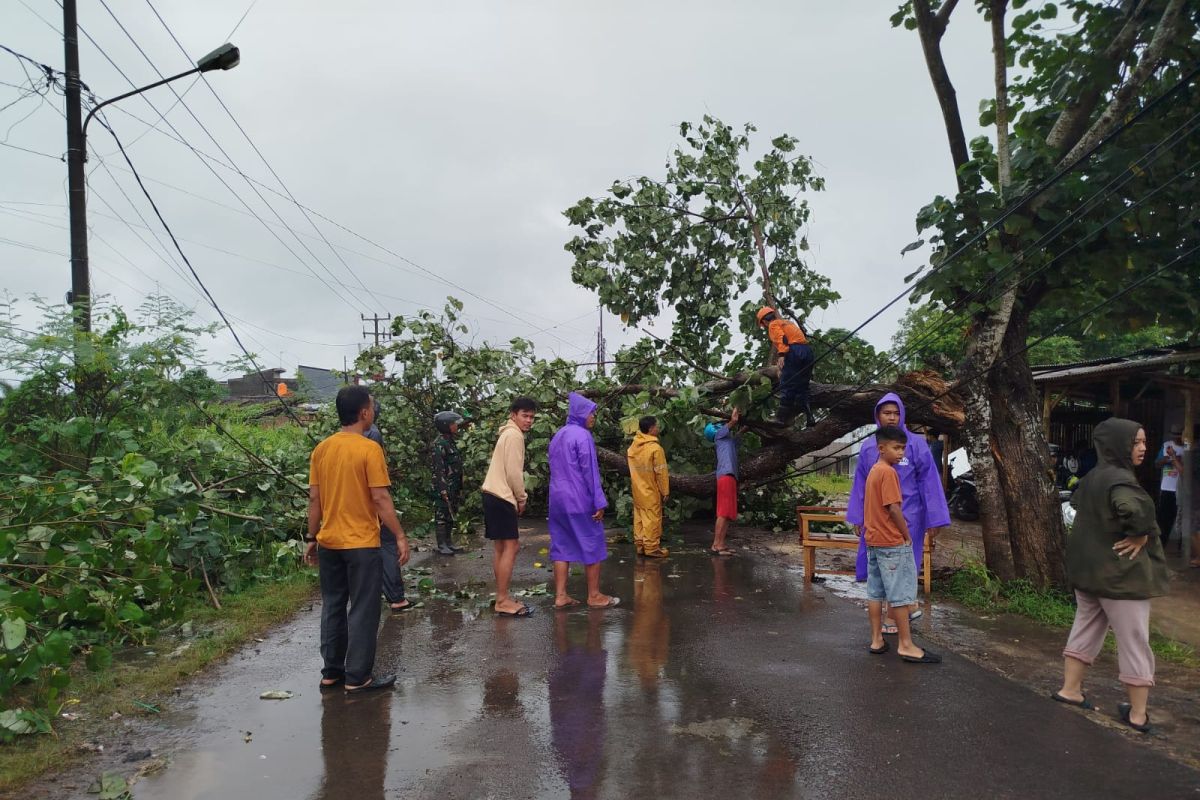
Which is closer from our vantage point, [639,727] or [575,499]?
[639,727]

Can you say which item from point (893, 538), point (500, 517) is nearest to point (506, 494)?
point (500, 517)

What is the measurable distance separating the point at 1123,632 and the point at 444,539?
739 cm

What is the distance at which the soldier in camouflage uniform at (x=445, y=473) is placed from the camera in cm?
950

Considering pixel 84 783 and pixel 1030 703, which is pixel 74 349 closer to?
pixel 84 783

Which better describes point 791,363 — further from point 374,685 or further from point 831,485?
point 831,485

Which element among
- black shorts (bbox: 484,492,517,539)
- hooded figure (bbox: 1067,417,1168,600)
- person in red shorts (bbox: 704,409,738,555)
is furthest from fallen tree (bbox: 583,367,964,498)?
black shorts (bbox: 484,492,517,539)

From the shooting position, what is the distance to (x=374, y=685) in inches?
192

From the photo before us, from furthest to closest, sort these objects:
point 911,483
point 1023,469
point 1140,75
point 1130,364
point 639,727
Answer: point 1130,364 → point 1023,469 → point 1140,75 → point 911,483 → point 639,727

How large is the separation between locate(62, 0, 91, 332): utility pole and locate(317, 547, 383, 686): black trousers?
21.3ft

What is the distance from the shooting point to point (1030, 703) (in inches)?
181

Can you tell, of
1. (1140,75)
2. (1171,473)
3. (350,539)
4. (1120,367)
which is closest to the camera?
(350,539)

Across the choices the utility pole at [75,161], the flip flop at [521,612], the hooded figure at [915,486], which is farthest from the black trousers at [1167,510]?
the utility pole at [75,161]

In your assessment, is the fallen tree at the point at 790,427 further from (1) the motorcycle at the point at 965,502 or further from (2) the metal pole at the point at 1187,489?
(1) the motorcycle at the point at 965,502

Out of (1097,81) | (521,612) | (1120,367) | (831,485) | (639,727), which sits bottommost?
(639,727)
